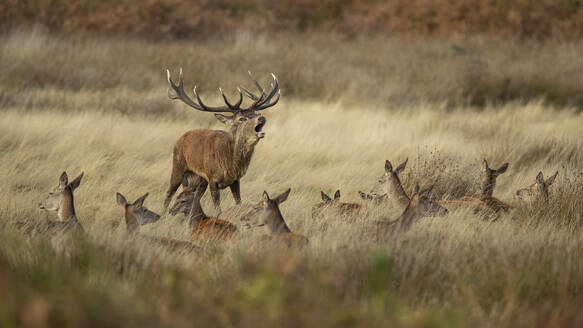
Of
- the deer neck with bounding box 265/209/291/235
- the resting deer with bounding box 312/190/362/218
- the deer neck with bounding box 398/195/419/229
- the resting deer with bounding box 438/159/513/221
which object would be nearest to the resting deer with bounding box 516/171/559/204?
the resting deer with bounding box 438/159/513/221

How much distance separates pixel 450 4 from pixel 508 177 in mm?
17853

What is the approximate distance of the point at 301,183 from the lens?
9.16 m

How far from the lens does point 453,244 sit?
526 centimetres

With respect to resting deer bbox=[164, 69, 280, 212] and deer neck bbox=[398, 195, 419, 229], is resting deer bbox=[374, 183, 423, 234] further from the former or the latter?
resting deer bbox=[164, 69, 280, 212]

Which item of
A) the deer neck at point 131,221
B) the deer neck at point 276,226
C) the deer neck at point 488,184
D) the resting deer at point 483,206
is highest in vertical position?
the deer neck at point 488,184

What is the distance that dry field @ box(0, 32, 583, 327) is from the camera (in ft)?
11.5

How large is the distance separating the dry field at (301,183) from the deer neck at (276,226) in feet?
0.67

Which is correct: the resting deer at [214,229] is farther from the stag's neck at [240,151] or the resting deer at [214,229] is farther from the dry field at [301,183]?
the stag's neck at [240,151]

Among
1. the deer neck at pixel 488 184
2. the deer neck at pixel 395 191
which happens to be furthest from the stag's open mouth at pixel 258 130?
the deer neck at pixel 488 184

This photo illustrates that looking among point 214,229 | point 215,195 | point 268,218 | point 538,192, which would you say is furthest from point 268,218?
point 538,192

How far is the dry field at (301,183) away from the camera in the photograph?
3.51 meters

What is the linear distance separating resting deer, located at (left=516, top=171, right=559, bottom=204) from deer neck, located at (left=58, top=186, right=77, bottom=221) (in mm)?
3955

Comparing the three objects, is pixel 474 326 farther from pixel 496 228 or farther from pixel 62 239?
pixel 62 239

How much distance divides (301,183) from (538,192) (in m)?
3.05
